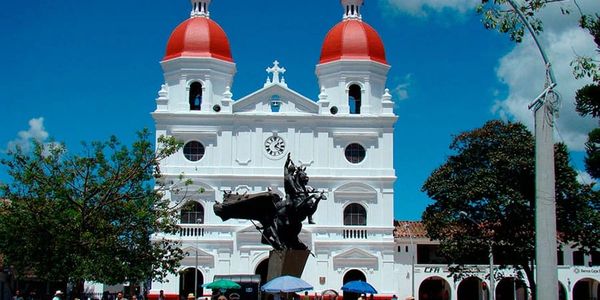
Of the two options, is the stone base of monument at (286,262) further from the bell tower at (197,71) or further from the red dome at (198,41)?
the red dome at (198,41)

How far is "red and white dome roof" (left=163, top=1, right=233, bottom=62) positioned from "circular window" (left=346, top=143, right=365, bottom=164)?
9.10 m

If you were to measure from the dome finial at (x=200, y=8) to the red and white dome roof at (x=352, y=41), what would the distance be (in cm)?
764

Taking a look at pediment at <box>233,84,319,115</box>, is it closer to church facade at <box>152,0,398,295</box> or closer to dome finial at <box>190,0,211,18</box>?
church facade at <box>152,0,398,295</box>

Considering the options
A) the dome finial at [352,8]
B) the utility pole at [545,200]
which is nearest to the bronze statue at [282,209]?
the utility pole at [545,200]

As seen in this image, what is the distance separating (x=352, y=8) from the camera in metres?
54.6

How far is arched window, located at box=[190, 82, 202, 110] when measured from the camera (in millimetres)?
52438

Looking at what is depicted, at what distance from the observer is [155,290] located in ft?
160

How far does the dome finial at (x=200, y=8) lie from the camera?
5391cm

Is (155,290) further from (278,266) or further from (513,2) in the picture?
(513,2)

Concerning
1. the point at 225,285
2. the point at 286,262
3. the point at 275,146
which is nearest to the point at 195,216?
the point at 275,146

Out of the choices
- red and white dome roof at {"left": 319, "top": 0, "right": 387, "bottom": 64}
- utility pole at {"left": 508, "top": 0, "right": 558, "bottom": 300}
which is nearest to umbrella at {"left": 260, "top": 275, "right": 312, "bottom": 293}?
utility pole at {"left": 508, "top": 0, "right": 558, "bottom": 300}

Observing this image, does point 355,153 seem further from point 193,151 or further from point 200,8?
point 200,8

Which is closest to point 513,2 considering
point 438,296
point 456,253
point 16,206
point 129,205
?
point 129,205

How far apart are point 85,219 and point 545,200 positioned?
18.1m
